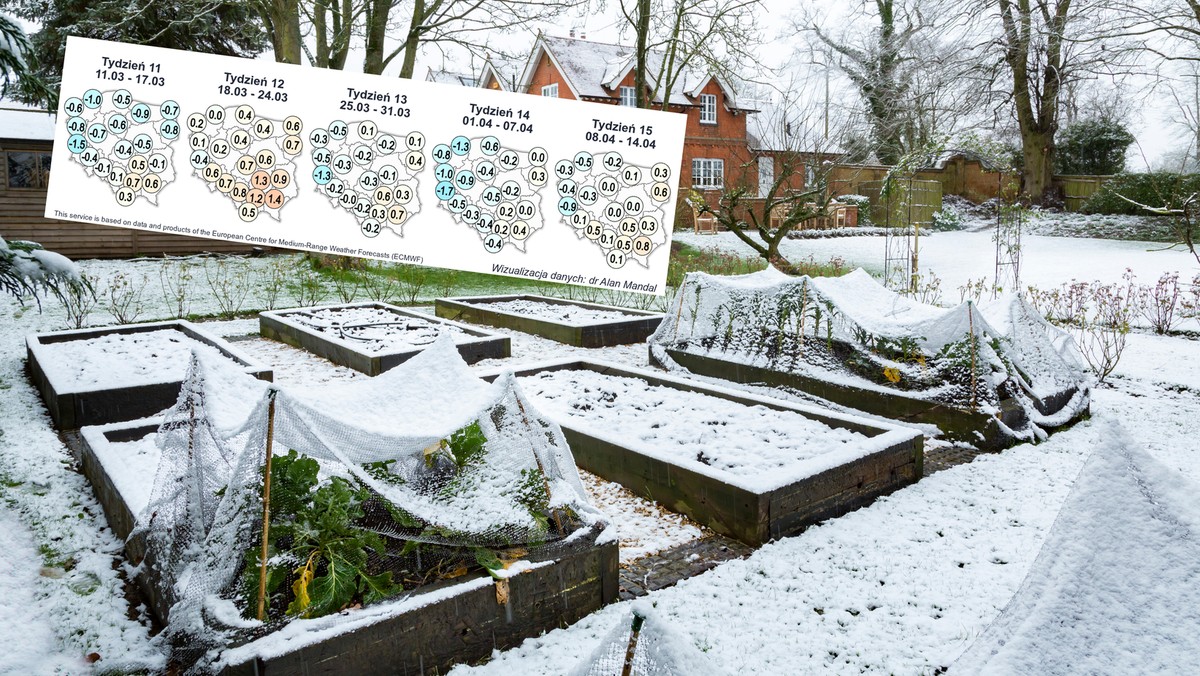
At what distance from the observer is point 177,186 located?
6496mm

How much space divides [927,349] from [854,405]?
741mm

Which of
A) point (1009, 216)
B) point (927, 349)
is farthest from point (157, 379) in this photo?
point (1009, 216)

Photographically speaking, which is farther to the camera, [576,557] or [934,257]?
[934,257]

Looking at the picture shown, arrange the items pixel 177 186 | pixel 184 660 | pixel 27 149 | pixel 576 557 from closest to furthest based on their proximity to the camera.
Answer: pixel 184 660 < pixel 576 557 < pixel 177 186 < pixel 27 149

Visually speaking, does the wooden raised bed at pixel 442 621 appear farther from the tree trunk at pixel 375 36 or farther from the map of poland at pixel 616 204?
the tree trunk at pixel 375 36

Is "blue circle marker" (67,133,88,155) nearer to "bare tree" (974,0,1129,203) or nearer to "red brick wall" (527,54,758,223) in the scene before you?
"bare tree" (974,0,1129,203)

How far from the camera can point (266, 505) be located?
2.96 metres

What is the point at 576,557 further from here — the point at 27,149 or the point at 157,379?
the point at 27,149

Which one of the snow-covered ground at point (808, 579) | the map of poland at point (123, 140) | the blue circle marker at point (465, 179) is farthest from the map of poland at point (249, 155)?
the snow-covered ground at point (808, 579)

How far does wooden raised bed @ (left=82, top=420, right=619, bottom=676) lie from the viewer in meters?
2.69

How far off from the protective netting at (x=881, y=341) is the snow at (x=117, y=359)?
176 inches

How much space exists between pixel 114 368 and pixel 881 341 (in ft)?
21.6

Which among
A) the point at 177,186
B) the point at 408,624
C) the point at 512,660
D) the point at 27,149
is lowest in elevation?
the point at 512,660

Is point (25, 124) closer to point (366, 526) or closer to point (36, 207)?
point (36, 207)
